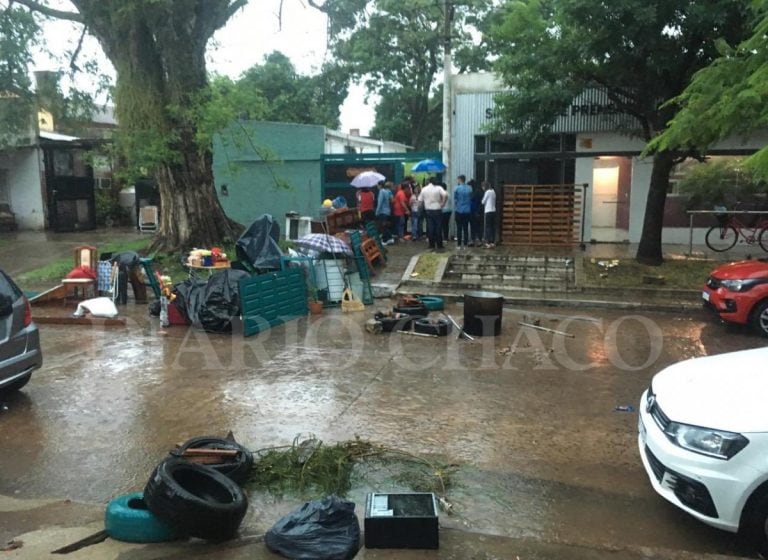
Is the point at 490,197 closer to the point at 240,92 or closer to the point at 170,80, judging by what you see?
the point at 240,92

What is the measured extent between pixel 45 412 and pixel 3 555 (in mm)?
2883

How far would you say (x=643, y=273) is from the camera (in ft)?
43.0

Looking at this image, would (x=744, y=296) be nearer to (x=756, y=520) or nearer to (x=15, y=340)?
(x=756, y=520)

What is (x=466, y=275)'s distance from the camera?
13625mm

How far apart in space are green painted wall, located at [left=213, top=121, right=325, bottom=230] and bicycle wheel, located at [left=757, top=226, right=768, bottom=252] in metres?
11.7

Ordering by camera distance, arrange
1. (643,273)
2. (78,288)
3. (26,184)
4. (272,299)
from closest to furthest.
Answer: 1. (272,299)
2. (78,288)
3. (643,273)
4. (26,184)

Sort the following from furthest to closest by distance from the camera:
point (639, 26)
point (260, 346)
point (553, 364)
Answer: point (639, 26)
point (260, 346)
point (553, 364)

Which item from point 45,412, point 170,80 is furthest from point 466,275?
point 45,412

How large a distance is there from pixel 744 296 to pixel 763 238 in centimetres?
732

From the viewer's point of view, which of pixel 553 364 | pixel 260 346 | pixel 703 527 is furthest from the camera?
pixel 260 346

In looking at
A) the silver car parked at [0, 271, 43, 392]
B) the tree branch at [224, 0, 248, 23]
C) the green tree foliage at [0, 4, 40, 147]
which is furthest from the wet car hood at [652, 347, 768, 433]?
the green tree foliage at [0, 4, 40, 147]

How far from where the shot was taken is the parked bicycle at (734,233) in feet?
50.3

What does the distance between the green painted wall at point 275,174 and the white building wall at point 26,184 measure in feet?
21.9

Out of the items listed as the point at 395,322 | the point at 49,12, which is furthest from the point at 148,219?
the point at 395,322
